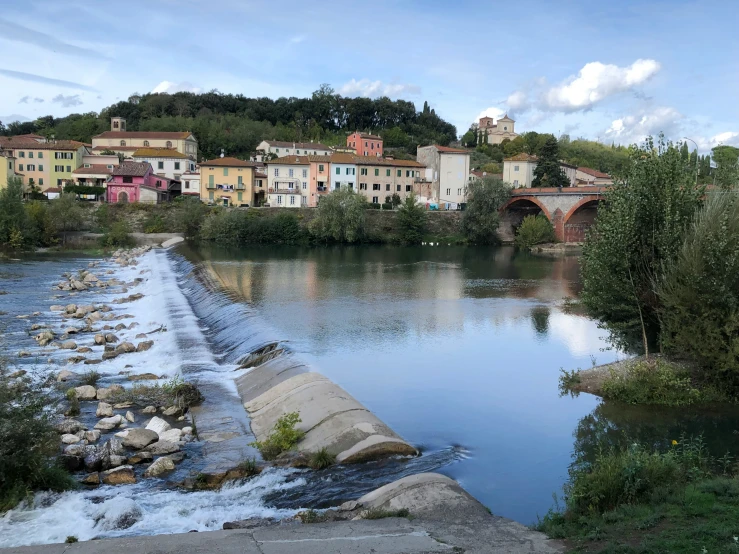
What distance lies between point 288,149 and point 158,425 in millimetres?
87223

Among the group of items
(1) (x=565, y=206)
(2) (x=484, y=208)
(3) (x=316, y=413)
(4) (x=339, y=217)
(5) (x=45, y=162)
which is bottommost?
(3) (x=316, y=413)

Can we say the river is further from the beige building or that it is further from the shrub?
the beige building

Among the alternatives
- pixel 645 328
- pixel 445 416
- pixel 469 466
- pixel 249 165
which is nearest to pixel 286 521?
pixel 469 466

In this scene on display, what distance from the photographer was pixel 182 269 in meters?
41.2

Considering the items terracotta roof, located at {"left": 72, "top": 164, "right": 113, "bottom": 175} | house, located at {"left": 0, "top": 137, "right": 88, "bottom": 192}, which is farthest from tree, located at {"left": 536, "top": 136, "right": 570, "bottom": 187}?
house, located at {"left": 0, "top": 137, "right": 88, "bottom": 192}

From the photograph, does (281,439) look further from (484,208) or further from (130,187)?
(130,187)

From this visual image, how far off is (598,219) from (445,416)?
25.4ft

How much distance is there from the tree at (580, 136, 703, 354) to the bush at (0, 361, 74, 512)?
1378 cm

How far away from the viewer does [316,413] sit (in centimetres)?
1429

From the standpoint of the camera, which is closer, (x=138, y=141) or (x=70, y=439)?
(x=70, y=439)

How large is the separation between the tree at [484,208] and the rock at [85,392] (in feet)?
182

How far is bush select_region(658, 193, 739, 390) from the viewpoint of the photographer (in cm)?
1490

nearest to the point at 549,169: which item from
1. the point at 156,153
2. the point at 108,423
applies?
the point at 156,153

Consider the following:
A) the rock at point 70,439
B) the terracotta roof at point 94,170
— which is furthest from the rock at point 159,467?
the terracotta roof at point 94,170
